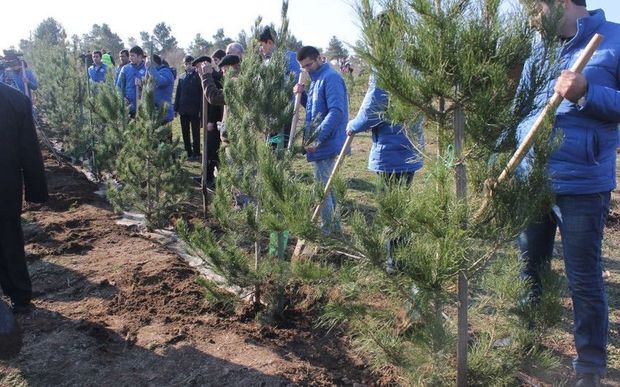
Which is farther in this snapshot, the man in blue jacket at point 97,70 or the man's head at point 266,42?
the man in blue jacket at point 97,70

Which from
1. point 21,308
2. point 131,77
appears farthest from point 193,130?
point 21,308

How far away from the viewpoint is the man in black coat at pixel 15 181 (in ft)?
11.5

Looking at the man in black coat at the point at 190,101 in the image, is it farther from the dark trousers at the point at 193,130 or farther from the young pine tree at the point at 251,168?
the young pine tree at the point at 251,168

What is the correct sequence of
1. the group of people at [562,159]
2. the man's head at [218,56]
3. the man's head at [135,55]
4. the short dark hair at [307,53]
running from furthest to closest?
the man's head at [135,55] → the man's head at [218,56] → the short dark hair at [307,53] → the group of people at [562,159]

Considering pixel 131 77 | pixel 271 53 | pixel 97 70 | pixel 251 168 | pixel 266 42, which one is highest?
pixel 97 70

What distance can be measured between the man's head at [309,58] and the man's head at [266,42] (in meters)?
0.75

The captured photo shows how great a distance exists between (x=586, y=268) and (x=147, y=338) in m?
2.48

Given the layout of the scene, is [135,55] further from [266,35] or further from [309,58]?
[266,35]

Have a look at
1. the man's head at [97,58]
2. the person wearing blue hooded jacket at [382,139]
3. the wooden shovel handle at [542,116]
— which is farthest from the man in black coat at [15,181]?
the man's head at [97,58]

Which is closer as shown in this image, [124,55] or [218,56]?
[218,56]

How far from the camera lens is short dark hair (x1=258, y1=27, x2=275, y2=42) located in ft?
10.7

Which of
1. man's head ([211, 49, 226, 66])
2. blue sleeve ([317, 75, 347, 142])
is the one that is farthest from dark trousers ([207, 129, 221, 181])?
blue sleeve ([317, 75, 347, 142])

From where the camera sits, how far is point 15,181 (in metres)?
3.58

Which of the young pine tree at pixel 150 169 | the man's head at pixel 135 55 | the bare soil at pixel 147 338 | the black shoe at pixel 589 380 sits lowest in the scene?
the bare soil at pixel 147 338
